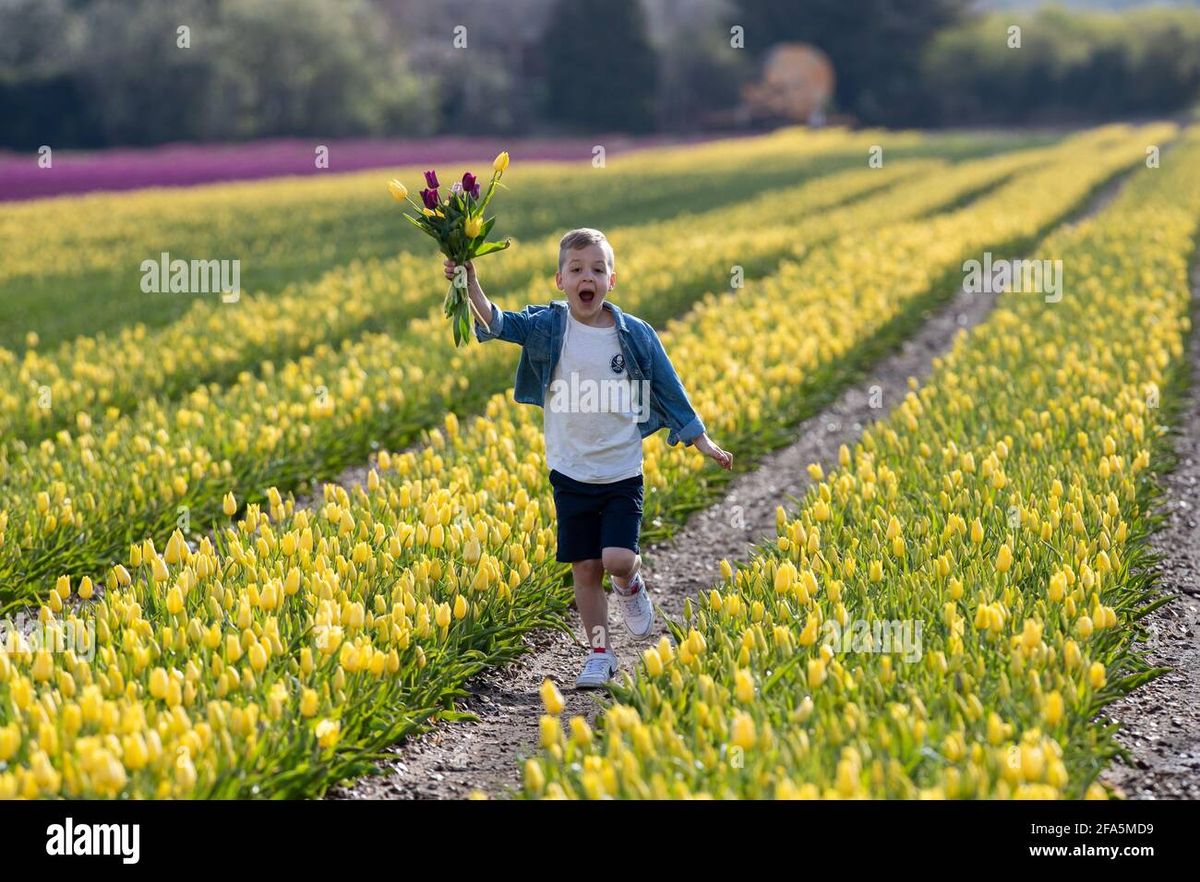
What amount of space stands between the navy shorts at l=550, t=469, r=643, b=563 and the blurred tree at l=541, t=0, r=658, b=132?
69909mm

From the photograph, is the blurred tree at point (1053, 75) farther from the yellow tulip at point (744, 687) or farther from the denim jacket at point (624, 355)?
the yellow tulip at point (744, 687)

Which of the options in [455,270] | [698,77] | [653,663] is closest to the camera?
[653,663]

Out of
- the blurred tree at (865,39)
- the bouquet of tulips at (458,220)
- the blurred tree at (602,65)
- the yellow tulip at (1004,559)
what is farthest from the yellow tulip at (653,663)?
the blurred tree at (865,39)

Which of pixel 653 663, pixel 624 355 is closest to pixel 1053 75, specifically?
pixel 624 355

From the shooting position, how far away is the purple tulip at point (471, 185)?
16.5 feet

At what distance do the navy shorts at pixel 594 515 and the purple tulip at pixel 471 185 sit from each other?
1227 mm

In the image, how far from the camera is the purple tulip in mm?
5043

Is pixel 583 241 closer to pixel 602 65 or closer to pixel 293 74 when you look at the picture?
pixel 293 74

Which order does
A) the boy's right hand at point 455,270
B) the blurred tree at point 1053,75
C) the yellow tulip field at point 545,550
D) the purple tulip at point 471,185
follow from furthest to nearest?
the blurred tree at point 1053,75, the boy's right hand at point 455,270, the purple tulip at point 471,185, the yellow tulip field at point 545,550

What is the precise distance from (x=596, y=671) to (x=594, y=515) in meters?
0.67

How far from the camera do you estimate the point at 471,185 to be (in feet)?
16.8

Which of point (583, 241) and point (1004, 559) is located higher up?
point (583, 241)
